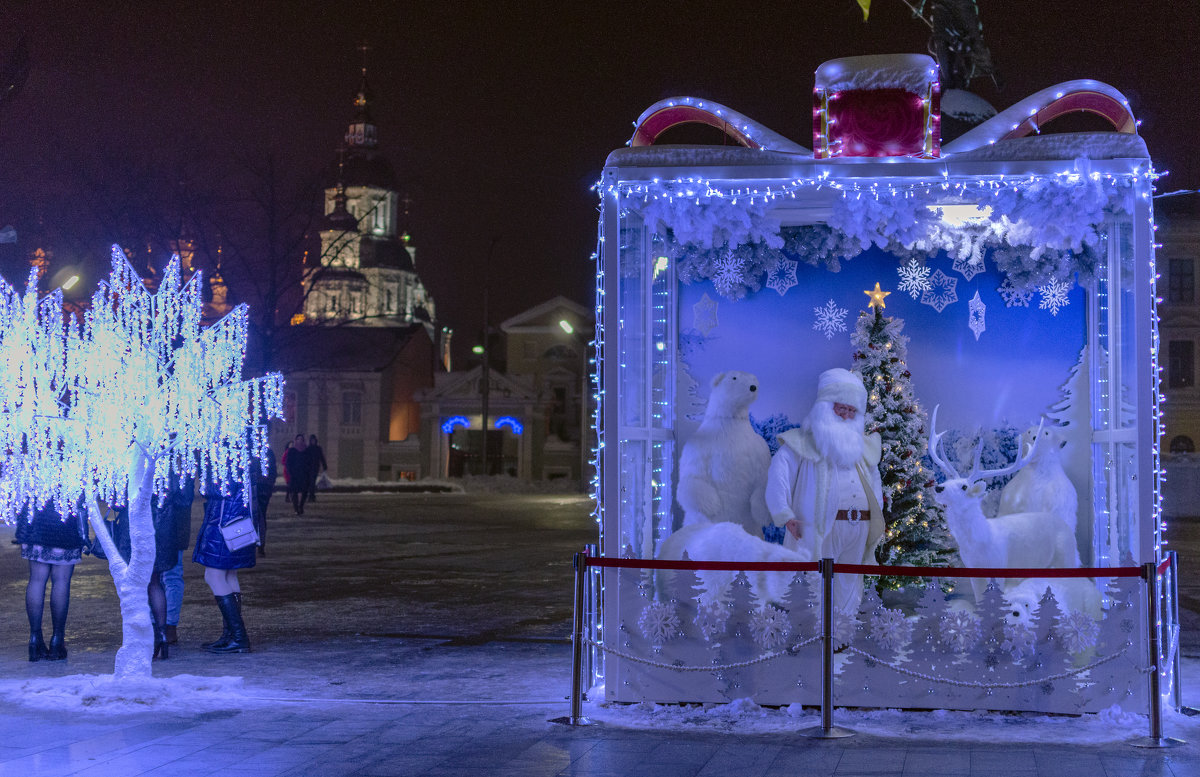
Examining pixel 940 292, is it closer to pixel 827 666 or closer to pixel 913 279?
pixel 913 279

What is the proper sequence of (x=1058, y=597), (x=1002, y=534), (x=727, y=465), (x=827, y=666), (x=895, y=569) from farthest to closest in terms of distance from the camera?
(x=727, y=465) < (x=1002, y=534) < (x=1058, y=597) < (x=827, y=666) < (x=895, y=569)

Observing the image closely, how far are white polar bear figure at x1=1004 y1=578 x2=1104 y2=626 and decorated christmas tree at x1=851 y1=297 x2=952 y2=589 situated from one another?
1.54 meters

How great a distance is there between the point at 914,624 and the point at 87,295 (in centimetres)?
2958

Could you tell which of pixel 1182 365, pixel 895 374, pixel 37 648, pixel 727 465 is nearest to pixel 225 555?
pixel 37 648

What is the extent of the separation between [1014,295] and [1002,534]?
6.09ft

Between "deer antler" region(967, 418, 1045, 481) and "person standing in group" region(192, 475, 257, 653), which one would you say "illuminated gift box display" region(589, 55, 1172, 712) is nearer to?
"deer antler" region(967, 418, 1045, 481)

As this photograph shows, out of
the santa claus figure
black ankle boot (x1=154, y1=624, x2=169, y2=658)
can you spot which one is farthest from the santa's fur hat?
black ankle boot (x1=154, y1=624, x2=169, y2=658)

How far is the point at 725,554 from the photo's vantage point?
324 inches

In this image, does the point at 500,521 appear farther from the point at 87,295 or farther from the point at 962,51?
the point at 962,51

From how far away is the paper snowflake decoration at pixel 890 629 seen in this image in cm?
774

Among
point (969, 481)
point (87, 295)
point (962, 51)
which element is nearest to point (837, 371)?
point (969, 481)

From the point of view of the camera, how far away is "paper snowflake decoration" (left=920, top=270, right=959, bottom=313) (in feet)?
31.5

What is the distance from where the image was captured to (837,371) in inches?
355

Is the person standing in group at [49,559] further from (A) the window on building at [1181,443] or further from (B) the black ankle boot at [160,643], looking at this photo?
(A) the window on building at [1181,443]
